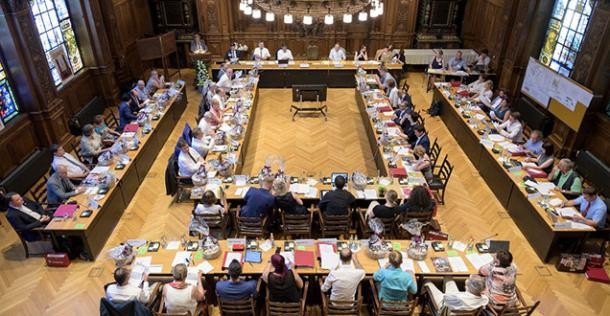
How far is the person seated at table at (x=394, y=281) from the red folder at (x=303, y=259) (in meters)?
0.93

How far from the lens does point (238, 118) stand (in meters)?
9.78

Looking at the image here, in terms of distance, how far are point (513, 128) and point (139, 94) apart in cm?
900

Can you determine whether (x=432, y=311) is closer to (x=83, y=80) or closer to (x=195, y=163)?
(x=195, y=163)

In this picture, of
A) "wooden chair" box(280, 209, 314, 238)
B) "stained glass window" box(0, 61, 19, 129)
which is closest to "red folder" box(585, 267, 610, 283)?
"wooden chair" box(280, 209, 314, 238)

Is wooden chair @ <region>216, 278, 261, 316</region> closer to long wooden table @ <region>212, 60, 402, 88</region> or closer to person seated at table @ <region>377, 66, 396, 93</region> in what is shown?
person seated at table @ <region>377, 66, 396, 93</region>

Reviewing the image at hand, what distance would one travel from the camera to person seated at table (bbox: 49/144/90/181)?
7.80m

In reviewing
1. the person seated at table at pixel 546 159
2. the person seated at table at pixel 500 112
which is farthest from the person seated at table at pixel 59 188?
the person seated at table at pixel 500 112

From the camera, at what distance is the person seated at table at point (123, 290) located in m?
5.07

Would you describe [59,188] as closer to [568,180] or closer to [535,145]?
[568,180]

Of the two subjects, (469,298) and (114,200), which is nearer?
(469,298)

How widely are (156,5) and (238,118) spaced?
25.3 feet

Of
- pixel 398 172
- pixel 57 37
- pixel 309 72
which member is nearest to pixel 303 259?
pixel 398 172

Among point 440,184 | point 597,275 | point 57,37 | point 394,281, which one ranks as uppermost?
point 57,37

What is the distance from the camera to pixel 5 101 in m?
8.90
